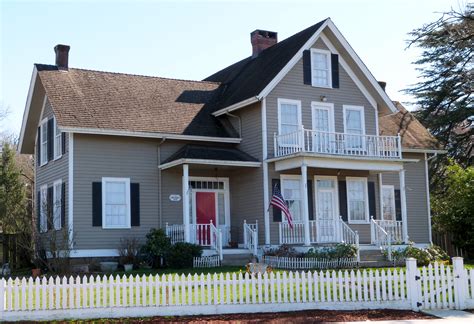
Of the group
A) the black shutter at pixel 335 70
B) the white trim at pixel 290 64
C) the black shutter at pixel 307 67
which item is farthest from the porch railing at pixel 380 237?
the white trim at pixel 290 64

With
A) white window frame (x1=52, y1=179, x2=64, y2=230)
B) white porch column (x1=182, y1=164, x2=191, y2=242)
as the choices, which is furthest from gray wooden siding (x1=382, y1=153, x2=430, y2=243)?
white window frame (x1=52, y1=179, x2=64, y2=230)

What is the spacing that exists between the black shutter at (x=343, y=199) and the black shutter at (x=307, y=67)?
4.14 metres

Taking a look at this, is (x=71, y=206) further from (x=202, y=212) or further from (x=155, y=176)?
(x=202, y=212)

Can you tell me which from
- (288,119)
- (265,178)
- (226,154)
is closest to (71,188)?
(226,154)

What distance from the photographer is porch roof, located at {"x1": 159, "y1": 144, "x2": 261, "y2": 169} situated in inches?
874

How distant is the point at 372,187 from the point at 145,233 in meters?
9.32

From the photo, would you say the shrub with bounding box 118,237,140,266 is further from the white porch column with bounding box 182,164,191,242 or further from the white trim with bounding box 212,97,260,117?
the white trim with bounding box 212,97,260,117

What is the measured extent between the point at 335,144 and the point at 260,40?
7326mm

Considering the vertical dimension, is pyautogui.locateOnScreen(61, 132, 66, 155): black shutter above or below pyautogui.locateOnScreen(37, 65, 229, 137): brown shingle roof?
below

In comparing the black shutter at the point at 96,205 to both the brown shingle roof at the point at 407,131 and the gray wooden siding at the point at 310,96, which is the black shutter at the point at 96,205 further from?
the brown shingle roof at the point at 407,131

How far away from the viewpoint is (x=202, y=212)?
24.2 meters

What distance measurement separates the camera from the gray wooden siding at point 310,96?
23.9m

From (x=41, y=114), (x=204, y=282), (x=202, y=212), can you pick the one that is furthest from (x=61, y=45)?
(x=204, y=282)

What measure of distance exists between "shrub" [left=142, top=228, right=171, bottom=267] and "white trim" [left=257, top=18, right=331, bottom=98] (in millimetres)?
6089
